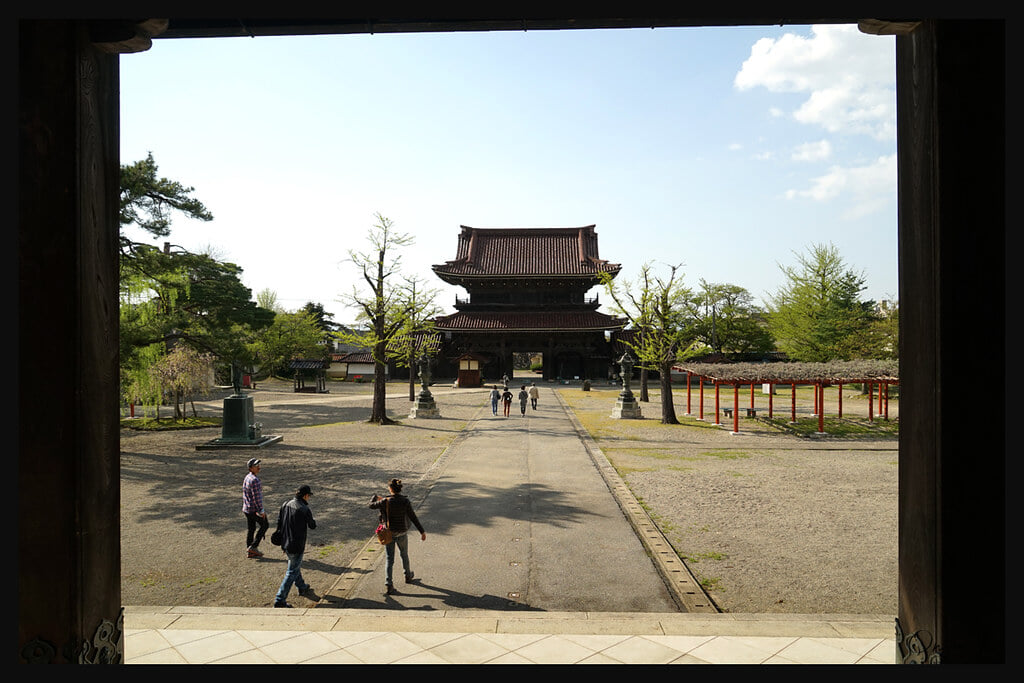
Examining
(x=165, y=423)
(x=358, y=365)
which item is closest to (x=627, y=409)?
(x=165, y=423)

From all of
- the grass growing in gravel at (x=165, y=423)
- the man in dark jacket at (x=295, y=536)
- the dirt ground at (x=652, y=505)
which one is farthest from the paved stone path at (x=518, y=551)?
the grass growing in gravel at (x=165, y=423)

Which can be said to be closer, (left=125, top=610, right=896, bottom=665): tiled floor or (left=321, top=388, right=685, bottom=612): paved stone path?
(left=125, top=610, right=896, bottom=665): tiled floor

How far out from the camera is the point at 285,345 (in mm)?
46406

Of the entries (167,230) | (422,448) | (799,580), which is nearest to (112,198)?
(799,580)

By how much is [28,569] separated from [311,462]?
11142 mm

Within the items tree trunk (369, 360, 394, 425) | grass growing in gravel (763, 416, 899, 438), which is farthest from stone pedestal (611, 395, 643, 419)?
tree trunk (369, 360, 394, 425)

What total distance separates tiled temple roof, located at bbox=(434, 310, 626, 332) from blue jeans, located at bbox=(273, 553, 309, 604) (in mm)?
38512

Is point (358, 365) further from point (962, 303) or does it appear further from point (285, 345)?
point (962, 303)

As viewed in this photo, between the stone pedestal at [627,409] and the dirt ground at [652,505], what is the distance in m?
2.75

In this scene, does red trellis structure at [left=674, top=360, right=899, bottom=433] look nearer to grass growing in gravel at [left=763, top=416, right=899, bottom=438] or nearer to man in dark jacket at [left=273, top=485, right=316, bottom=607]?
grass growing in gravel at [left=763, top=416, right=899, bottom=438]

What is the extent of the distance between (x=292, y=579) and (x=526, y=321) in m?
40.3

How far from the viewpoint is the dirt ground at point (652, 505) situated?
620 cm

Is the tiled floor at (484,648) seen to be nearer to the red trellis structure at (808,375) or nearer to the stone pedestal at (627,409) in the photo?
the red trellis structure at (808,375)

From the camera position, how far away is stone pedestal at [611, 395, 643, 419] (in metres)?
23.2
